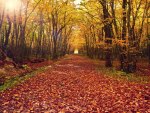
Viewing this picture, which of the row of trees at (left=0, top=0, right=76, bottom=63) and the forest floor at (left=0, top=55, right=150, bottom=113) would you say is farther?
the row of trees at (left=0, top=0, right=76, bottom=63)

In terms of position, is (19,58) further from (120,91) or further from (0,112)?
(0,112)

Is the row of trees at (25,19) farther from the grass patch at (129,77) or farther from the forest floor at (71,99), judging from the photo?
the forest floor at (71,99)

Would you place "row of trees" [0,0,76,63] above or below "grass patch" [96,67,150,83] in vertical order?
above

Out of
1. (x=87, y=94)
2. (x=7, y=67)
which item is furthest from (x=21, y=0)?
(x=87, y=94)

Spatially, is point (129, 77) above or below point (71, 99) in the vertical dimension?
below

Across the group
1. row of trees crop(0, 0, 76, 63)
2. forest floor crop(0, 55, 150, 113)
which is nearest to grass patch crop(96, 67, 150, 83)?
forest floor crop(0, 55, 150, 113)

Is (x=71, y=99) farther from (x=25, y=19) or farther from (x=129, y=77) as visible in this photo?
(x=25, y=19)

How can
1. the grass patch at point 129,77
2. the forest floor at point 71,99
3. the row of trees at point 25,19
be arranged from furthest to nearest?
the row of trees at point 25,19 → the grass patch at point 129,77 → the forest floor at point 71,99

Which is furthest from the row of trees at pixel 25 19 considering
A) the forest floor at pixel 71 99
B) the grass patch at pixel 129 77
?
the forest floor at pixel 71 99

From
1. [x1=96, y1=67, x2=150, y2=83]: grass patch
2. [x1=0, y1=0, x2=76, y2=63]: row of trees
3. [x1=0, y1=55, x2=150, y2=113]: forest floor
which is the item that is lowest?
[x1=96, y1=67, x2=150, y2=83]: grass patch

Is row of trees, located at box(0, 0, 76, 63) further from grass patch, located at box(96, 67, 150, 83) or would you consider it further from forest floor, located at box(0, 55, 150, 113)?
forest floor, located at box(0, 55, 150, 113)

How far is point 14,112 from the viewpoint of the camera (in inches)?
309

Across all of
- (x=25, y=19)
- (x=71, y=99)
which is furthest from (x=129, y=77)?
(x=25, y=19)

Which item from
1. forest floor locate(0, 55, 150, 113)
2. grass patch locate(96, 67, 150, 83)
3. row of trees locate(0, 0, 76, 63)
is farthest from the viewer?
row of trees locate(0, 0, 76, 63)
